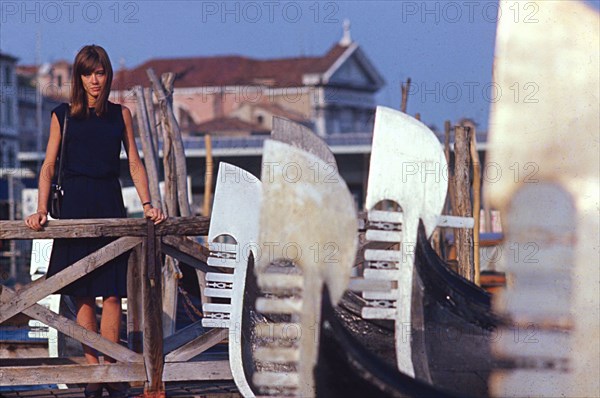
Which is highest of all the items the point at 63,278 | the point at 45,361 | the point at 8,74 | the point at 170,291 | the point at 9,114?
the point at 8,74

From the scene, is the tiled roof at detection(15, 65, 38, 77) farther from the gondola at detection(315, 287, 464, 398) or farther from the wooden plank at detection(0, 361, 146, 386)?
the gondola at detection(315, 287, 464, 398)

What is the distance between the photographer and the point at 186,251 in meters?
5.73

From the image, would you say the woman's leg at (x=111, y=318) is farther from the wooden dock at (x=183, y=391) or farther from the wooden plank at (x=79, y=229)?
the wooden dock at (x=183, y=391)

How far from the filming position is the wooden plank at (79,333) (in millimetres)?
5207

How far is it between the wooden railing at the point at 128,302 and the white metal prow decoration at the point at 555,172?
151 centimetres

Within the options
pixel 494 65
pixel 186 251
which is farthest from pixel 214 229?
pixel 494 65

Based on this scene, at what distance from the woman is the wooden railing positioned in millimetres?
76

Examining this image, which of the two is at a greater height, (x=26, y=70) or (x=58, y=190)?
(x=26, y=70)

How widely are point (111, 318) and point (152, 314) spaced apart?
0.65 ft

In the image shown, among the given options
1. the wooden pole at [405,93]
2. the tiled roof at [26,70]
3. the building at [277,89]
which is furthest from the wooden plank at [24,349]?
the tiled roof at [26,70]

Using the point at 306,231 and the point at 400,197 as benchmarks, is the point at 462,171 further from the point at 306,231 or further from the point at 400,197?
the point at 306,231

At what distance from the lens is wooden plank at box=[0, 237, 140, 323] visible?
16.9 ft

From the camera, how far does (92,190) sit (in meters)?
5.23

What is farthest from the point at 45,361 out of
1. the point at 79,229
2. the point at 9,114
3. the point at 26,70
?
the point at 26,70
